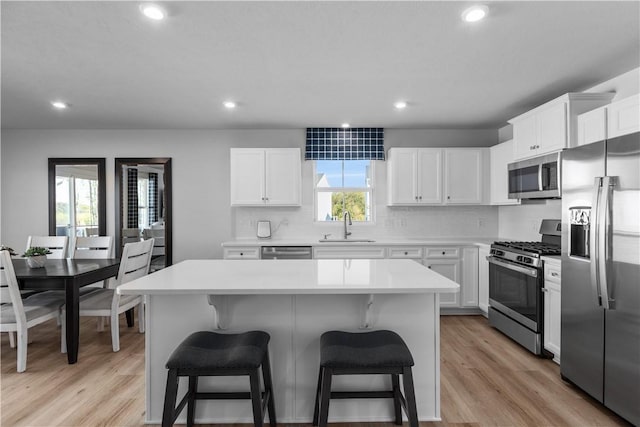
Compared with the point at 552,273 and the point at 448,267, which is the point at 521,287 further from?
the point at 448,267

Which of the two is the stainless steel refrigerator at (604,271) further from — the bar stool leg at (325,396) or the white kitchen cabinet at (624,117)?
the bar stool leg at (325,396)

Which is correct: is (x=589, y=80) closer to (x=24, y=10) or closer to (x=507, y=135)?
(x=507, y=135)

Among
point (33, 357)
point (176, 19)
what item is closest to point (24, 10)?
point (176, 19)

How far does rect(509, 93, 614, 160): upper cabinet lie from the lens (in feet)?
9.57

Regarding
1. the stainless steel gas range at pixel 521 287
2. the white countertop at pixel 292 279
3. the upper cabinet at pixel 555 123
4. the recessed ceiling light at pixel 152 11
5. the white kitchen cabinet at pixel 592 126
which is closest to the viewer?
the white countertop at pixel 292 279

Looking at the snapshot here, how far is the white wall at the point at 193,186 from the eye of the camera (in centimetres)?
484

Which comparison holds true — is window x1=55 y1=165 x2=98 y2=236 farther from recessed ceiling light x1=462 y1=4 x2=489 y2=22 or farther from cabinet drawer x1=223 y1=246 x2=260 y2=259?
recessed ceiling light x1=462 y1=4 x2=489 y2=22

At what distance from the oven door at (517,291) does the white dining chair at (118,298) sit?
3647 millimetres

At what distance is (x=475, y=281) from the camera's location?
4.23 metres

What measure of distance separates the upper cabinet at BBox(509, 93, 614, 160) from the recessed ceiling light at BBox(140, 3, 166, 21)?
309cm

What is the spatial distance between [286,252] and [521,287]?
2490 mm

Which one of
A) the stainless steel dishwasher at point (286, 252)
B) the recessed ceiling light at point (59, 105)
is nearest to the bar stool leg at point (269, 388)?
the stainless steel dishwasher at point (286, 252)

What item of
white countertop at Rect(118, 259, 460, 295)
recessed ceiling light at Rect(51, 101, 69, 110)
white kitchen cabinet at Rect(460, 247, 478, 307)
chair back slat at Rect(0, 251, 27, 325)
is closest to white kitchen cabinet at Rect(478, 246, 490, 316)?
white kitchen cabinet at Rect(460, 247, 478, 307)

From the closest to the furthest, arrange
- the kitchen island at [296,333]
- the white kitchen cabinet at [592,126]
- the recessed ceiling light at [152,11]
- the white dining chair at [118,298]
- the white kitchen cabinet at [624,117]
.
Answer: the recessed ceiling light at [152,11] < the kitchen island at [296,333] < the white kitchen cabinet at [624,117] < the white kitchen cabinet at [592,126] < the white dining chair at [118,298]
